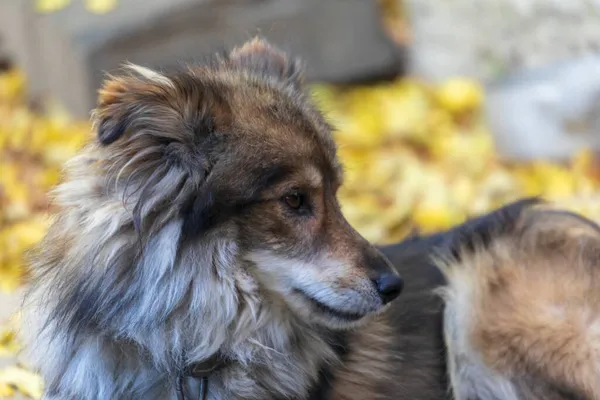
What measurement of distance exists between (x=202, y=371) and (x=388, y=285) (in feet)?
2.04

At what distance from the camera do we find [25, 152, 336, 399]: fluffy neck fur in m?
2.48

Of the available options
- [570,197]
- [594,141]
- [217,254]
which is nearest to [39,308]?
[217,254]

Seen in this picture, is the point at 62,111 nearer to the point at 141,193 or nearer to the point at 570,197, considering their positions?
the point at 570,197

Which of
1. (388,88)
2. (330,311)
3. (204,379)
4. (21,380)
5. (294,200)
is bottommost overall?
(21,380)

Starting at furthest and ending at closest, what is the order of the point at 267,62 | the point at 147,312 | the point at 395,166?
the point at 395,166 < the point at 267,62 < the point at 147,312

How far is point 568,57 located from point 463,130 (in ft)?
3.36

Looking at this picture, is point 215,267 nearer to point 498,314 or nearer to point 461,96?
point 498,314

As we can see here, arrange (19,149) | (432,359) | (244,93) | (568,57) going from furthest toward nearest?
(19,149) < (568,57) < (432,359) < (244,93)

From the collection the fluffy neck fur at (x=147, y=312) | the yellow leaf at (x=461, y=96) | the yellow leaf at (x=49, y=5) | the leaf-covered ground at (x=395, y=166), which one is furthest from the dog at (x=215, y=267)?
the yellow leaf at (x=49, y=5)

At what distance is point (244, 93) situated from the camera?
2.71m

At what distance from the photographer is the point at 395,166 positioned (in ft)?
18.9

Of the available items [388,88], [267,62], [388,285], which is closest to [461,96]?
[388,88]

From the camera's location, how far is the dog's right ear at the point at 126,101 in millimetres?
2326

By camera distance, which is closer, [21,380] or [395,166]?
[21,380]
